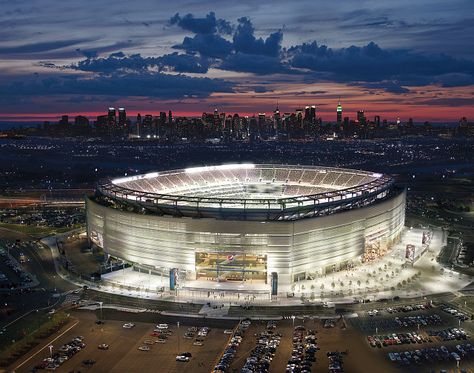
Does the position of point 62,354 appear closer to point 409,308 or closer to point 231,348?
point 231,348

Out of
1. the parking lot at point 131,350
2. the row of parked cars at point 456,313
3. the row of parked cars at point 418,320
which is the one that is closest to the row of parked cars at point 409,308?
the row of parked cars at point 456,313

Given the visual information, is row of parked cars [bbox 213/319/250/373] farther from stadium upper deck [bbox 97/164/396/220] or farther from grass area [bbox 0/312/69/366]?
stadium upper deck [bbox 97/164/396/220]

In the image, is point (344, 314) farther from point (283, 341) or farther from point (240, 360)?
point (240, 360)

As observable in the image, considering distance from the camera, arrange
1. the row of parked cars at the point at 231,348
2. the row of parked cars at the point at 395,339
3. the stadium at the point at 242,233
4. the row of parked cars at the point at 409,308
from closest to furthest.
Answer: the row of parked cars at the point at 231,348 → the row of parked cars at the point at 395,339 → the row of parked cars at the point at 409,308 → the stadium at the point at 242,233

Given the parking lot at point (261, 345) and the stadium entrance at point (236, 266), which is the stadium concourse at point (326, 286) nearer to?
the stadium entrance at point (236, 266)

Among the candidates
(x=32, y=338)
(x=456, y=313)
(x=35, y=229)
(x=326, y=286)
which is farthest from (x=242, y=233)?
(x=35, y=229)
